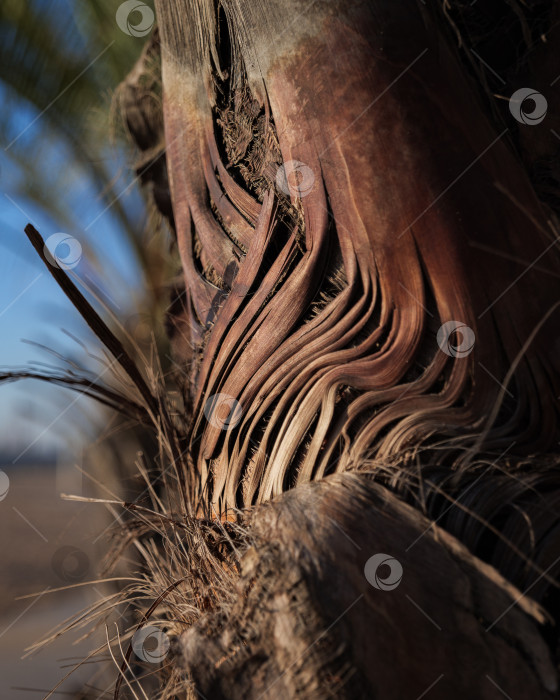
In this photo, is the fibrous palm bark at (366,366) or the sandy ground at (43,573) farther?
the sandy ground at (43,573)

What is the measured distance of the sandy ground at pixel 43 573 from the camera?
2510 millimetres

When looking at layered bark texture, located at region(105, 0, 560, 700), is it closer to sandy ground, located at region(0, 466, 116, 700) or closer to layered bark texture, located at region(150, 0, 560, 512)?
layered bark texture, located at region(150, 0, 560, 512)

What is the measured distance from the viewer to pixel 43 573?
6.65 metres

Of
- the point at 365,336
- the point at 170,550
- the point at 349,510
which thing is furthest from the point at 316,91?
the point at 170,550

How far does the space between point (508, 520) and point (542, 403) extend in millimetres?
202

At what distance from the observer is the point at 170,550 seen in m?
1.06

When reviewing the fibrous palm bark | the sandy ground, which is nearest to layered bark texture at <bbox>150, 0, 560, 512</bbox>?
the fibrous palm bark

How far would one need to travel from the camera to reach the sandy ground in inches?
98.8

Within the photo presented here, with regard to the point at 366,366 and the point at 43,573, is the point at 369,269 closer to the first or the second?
the point at 366,366

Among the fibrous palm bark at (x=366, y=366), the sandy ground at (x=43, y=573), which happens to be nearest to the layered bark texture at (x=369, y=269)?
the fibrous palm bark at (x=366, y=366)

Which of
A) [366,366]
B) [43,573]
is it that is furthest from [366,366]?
[43,573]

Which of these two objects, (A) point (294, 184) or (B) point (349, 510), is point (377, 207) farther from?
(B) point (349, 510)

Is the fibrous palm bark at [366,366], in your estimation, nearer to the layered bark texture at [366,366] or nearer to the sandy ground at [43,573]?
the layered bark texture at [366,366]

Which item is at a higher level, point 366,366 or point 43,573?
point 366,366
